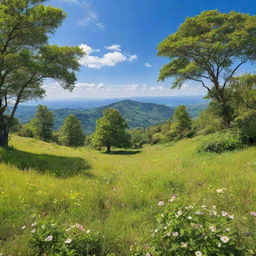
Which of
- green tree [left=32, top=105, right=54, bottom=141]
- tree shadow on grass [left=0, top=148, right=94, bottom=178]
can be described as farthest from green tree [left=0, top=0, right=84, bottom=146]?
green tree [left=32, top=105, right=54, bottom=141]

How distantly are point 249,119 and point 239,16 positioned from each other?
410 inches

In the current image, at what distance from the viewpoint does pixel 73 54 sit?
13.9 metres

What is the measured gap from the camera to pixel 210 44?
13945mm

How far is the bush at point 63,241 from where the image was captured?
208cm

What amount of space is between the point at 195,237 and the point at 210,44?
15.9 meters

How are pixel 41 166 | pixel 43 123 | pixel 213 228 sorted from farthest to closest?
1. pixel 43 123
2. pixel 41 166
3. pixel 213 228

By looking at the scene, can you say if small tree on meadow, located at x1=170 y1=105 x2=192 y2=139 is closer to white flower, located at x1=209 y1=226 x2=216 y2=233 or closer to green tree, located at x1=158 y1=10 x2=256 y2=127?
green tree, located at x1=158 y1=10 x2=256 y2=127

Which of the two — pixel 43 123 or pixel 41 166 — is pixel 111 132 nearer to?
pixel 43 123

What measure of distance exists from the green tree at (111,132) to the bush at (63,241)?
38.9 m

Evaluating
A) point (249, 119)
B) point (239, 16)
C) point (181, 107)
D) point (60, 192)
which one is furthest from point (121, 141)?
point (60, 192)

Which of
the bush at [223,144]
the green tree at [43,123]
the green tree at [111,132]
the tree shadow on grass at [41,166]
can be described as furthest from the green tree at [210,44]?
the green tree at [43,123]

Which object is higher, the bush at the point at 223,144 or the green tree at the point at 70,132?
the bush at the point at 223,144

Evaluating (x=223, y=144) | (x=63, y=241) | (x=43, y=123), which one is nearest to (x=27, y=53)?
(x=63, y=241)

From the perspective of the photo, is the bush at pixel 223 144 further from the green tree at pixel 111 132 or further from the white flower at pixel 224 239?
the green tree at pixel 111 132
